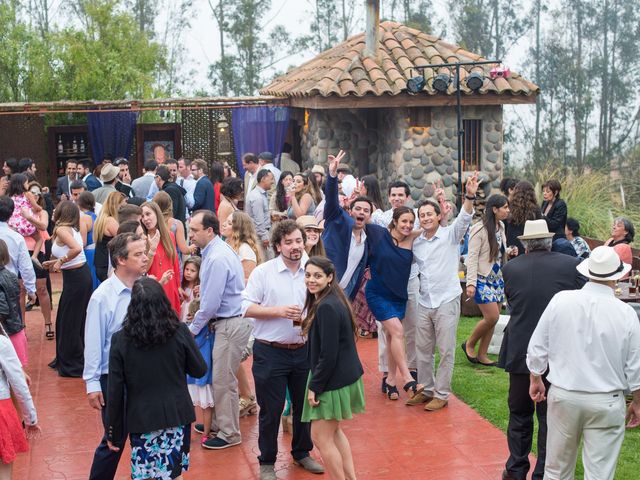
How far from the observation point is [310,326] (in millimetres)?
6418

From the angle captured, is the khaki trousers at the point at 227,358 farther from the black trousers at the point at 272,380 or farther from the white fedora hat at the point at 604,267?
the white fedora hat at the point at 604,267

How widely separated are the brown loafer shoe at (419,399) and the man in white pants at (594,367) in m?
2.84

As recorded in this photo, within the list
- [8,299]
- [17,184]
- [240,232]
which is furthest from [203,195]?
[8,299]

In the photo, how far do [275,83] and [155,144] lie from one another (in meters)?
3.02

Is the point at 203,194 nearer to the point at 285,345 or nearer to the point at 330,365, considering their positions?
the point at 285,345

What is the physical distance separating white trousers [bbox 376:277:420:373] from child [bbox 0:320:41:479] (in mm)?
3826

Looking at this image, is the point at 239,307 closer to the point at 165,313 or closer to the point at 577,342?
the point at 165,313

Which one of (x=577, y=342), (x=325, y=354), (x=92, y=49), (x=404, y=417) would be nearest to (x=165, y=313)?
(x=325, y=354)

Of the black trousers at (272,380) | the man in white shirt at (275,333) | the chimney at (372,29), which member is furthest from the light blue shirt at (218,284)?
the chimney at (372,29)

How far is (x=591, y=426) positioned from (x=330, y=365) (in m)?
1.65

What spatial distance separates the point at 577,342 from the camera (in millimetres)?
5906

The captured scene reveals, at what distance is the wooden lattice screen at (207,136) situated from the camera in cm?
1856

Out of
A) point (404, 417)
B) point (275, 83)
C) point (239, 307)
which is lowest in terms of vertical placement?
point (404, 417)

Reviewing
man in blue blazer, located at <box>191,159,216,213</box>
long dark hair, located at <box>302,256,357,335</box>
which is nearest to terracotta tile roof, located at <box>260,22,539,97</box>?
man in blue blazer, located at <box>191,159,216,213</box>
